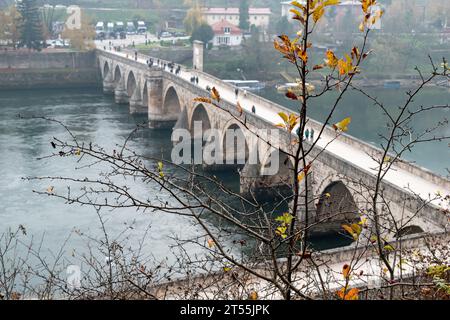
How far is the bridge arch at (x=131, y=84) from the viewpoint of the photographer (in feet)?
157

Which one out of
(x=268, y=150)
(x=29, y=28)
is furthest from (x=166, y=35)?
(x=268, y=150)

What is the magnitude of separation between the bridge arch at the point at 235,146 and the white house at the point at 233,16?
48244 millimetres

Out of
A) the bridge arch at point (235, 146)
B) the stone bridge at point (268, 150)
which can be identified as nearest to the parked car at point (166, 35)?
the stone bridge at point (268, 150)

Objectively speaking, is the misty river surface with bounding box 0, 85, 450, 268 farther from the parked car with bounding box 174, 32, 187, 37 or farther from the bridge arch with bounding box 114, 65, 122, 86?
the parked car with bounding box 174, 32, 187, 37

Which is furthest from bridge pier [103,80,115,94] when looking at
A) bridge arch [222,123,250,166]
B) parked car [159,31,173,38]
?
bridge arch [222,123,250,166]

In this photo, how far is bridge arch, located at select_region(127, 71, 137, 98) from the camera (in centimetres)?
4789

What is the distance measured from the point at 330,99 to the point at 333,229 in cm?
3230

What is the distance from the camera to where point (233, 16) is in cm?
7756

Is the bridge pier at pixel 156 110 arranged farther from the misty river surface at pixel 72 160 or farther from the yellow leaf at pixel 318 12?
the yellow leaf at pixel 318 12

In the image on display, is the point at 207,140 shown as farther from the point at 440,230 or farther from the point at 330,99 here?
the point at 330,99

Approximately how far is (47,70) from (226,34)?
74.0 ft

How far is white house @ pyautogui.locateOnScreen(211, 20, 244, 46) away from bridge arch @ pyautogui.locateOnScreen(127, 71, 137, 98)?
22239mm

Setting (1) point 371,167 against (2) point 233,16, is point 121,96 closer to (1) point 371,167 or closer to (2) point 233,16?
(2) point 233,16
